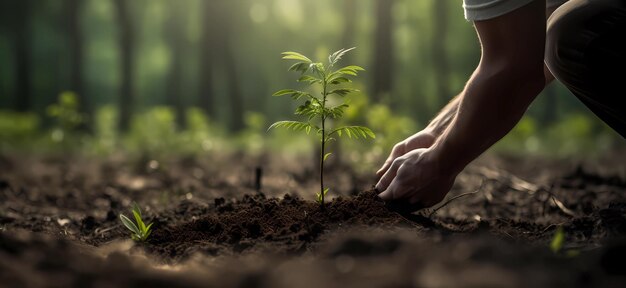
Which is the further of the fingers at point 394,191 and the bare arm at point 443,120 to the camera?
the bare arm at point 443,120

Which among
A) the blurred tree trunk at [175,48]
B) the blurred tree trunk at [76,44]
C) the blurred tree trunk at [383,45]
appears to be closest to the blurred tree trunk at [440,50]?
the blurred tree trunk at [175,48]

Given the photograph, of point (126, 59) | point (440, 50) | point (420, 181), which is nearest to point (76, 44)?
point (126, 59)

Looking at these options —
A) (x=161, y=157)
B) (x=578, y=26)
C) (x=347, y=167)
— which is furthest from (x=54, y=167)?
(x=578, y=26)

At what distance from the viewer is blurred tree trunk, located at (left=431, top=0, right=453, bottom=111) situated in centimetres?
2305

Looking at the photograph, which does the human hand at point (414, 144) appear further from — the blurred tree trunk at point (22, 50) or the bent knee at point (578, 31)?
the blurred tree trunk at point (22, 50)

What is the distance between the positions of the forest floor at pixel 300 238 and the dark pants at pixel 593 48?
61 centimetres

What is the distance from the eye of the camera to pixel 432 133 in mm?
3033

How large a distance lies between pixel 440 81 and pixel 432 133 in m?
23.8

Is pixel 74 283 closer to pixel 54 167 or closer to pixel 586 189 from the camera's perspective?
pixel 586 189

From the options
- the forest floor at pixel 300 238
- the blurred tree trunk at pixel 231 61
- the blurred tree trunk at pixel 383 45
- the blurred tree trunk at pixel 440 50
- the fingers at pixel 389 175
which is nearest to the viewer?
the forest floor at pixel 300 238

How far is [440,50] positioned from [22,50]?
1662 cm

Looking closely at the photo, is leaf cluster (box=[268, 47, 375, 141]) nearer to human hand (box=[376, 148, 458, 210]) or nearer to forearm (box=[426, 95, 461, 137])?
human hand (box=[376, 148, 458, 210])

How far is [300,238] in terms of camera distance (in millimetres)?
2398

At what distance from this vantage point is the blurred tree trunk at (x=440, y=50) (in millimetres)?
23047
